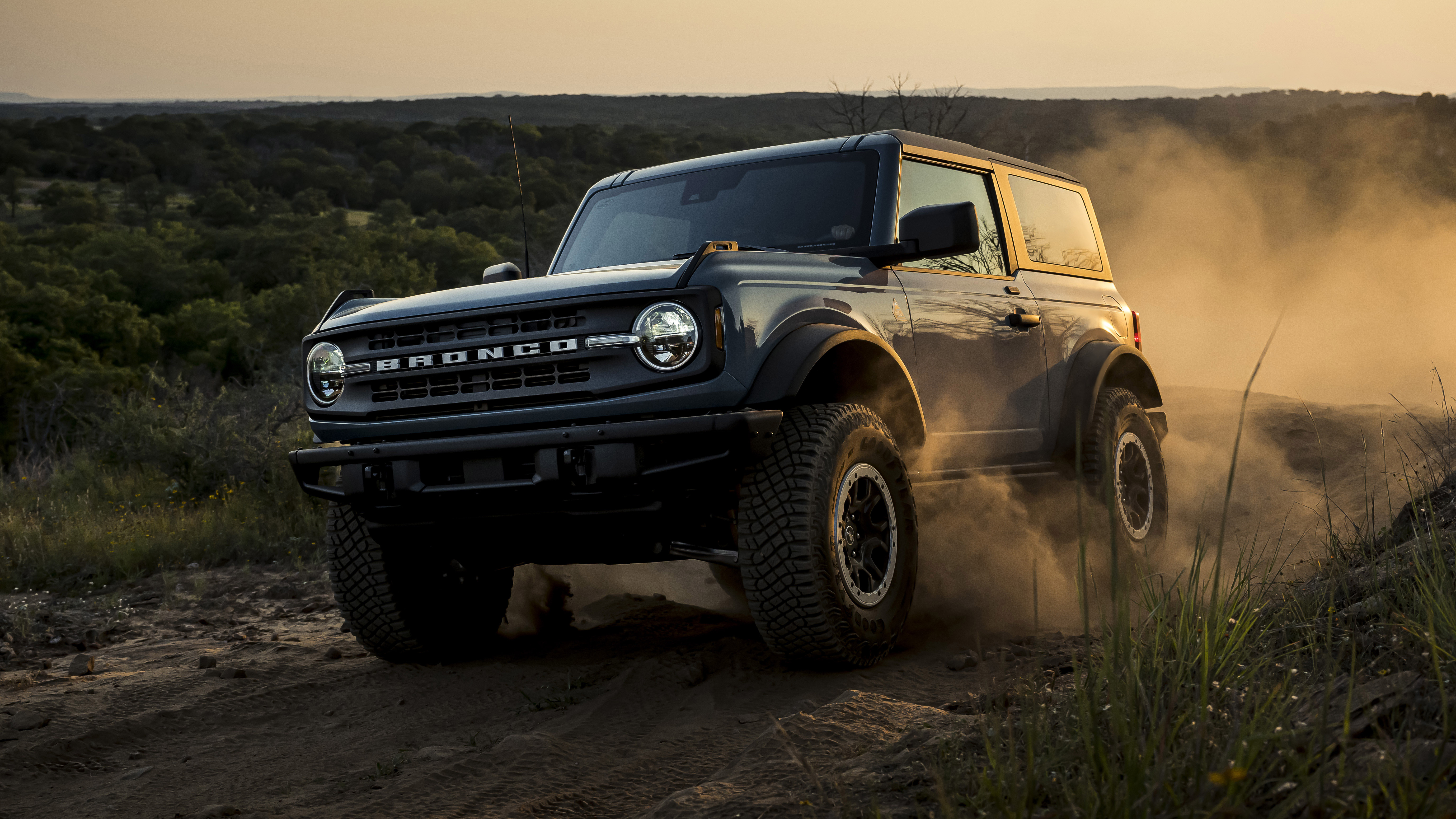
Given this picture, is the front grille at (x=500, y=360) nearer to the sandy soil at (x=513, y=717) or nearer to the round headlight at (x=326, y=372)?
the round headlight at (x=326, y=372)

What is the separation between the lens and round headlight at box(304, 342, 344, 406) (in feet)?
15.0

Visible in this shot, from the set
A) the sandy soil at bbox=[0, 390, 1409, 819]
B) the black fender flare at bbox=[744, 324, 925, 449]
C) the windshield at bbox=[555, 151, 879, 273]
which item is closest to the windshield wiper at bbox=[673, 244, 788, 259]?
the windshield at bbox=[555, 151, 879, 273]

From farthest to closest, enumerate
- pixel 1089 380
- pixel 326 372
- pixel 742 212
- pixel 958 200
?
1. pixel 1089 380
2. pixel 958 200
3. pixel 742 212
4. pixel 326 372

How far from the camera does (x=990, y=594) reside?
5449 millimetres

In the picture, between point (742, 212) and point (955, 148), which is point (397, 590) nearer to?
point (742, 212)

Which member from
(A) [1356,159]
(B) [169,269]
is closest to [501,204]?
(B) [169,269]

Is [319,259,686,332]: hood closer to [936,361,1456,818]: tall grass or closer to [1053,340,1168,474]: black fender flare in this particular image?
[936,361,1456,818]: tall grass

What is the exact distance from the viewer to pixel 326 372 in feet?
15.1

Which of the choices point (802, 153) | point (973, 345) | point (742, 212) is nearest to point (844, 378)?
point (973, 345)

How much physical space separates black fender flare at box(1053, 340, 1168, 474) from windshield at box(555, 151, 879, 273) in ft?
5.17

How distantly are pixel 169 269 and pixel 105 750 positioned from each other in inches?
1396

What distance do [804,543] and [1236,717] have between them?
1770 millimetres

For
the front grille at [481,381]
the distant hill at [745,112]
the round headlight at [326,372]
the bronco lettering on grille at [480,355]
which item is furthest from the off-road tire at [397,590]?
the distant hill at [745,112]

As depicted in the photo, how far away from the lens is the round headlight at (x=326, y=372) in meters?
4.57
